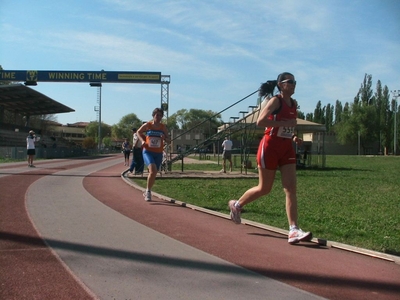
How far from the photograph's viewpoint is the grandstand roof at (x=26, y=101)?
41.8 metres

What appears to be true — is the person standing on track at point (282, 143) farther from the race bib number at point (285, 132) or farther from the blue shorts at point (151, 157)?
the blue shorts at point (151, 157)

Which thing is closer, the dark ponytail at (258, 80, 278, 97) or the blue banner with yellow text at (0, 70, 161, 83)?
the dark ponytail at (258, 80, 278, 97)

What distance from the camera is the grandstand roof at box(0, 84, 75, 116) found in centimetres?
4183

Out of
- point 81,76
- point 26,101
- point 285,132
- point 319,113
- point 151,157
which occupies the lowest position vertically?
point 151,157

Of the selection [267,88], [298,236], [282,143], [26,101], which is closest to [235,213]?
[298,236]

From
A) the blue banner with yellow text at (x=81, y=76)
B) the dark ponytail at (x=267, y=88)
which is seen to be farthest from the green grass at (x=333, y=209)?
the blue banner with yellow text at (x=81, y=76)

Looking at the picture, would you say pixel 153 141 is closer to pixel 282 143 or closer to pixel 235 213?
pixel 235 213

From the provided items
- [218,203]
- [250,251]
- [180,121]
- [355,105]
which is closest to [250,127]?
[218,203]

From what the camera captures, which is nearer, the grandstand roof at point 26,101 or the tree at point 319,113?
the grandstand roof at point 26,101

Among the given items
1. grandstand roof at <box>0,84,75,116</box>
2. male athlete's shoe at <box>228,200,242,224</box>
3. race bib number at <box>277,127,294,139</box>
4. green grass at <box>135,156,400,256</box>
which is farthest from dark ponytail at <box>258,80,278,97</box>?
grandstand roof at <box>0,84,75,116</box>

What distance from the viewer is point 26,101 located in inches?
1901

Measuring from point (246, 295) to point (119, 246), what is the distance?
1.97m

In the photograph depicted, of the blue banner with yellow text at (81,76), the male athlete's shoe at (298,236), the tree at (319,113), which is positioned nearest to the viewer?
the male athlete's shoe at (298,236)

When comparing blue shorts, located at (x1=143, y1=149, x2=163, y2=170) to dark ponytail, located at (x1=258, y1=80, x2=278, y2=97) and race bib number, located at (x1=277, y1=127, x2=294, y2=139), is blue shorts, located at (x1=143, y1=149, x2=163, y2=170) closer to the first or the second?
dark ponytail, located at (x1=258, y1=80, x2=278, y2=97)
